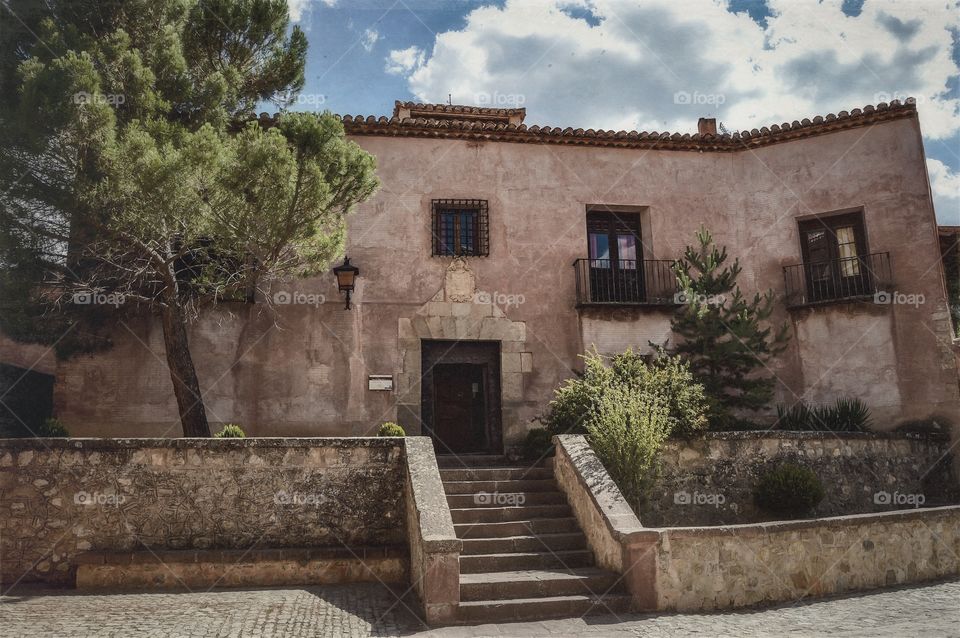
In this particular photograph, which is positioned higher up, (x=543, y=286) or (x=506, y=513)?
(x=543, y=286)

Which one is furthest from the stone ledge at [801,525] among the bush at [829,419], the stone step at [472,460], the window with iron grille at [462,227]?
the window with iron grille at [462,227]

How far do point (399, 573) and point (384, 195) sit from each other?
6940 mm

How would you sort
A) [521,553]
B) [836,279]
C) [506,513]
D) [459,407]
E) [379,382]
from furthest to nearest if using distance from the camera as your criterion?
[836,279], [459,407], [379,382], [506,513], [521,553]

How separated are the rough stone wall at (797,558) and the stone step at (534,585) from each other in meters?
0.54

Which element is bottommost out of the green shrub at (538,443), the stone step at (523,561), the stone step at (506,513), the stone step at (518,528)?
the stone step at (523,561)

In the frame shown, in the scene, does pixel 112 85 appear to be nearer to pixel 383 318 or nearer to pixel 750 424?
pixel 383 318

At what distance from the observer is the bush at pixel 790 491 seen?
8.88 m

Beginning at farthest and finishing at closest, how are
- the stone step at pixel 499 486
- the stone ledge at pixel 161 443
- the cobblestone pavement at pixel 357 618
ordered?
1. the stone step at pixel 499 486
2. the stone ledge at pixel 161 443
3. the cobblestone pavement at pixel 357 618

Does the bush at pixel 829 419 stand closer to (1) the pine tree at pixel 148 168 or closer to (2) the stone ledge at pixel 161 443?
(2) the stone ledge at pixel 161 443

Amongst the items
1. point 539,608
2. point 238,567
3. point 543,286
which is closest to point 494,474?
point 539,608

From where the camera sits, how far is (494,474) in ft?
29.3

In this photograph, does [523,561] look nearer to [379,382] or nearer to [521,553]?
[521,553]

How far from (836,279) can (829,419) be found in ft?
9.77

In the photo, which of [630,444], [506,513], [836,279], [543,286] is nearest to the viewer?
[506,513]
